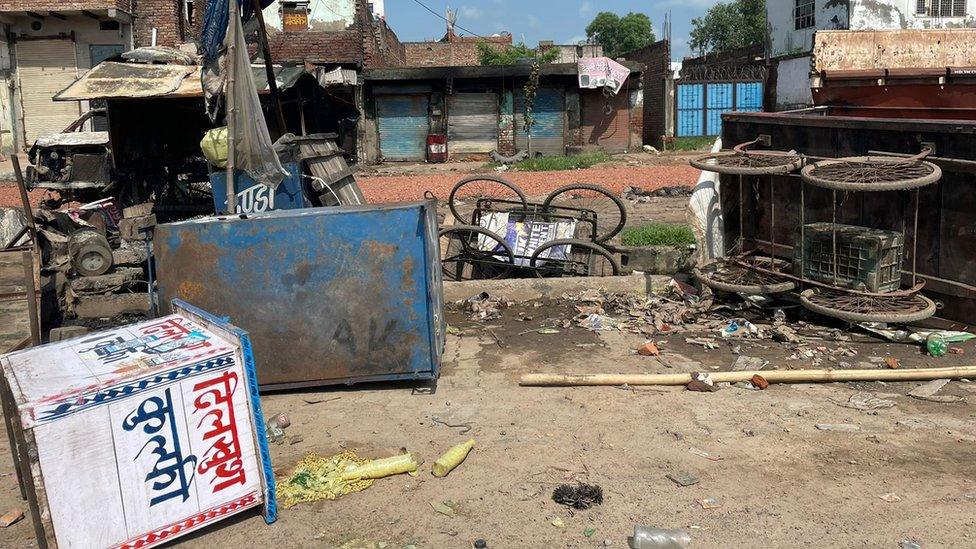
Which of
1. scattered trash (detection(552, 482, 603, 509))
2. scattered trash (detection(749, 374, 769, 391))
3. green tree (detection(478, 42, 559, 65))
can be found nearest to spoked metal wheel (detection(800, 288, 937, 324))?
scattered trash (detection(749, 374, 769, 391))

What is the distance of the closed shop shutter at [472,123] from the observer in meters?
25.5

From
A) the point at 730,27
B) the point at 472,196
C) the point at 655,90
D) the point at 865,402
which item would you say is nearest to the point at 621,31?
the point at 730,27

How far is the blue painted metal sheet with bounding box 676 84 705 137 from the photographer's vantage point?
2891 cm

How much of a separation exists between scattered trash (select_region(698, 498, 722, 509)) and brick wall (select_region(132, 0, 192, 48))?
24.4 m

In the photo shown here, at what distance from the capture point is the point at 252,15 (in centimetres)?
838

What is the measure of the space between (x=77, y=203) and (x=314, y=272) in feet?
29.2

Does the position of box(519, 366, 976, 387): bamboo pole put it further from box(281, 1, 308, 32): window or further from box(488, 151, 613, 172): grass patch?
box(281, 1, 308, 32): window

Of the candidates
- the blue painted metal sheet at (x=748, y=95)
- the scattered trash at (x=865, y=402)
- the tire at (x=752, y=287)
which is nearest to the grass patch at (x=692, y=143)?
the blue painted metal sheet at (x=748, y=95)

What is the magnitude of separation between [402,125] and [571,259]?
60.4 ft

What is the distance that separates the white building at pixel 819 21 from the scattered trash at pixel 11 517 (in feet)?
77.8

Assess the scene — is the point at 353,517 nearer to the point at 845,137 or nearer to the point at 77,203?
the point at 845,137

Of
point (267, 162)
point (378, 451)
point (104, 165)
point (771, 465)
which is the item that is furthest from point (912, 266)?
point (104, 165)

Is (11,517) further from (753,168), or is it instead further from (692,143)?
(692,143)

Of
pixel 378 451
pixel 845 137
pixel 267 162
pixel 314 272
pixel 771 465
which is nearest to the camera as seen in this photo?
pixel 771 465
